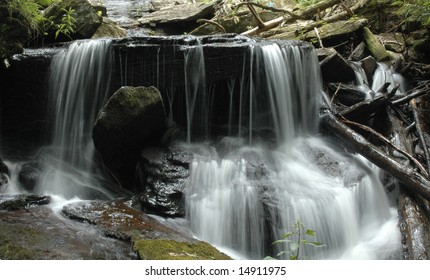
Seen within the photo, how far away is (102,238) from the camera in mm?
3393

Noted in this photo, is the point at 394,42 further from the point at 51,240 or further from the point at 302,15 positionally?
the point at 51,240

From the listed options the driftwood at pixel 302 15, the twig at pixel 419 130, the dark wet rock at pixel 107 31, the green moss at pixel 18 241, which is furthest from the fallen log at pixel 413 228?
the dark wet rock at pixel 107 31

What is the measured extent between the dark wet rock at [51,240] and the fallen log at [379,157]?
11.0ft

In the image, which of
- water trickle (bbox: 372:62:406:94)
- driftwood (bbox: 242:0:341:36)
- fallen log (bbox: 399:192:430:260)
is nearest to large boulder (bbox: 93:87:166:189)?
fallen log (bbox: 399:192:430:260)

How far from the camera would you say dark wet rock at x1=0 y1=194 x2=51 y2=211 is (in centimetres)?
404

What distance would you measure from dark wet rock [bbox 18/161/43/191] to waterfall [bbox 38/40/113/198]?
19 cm

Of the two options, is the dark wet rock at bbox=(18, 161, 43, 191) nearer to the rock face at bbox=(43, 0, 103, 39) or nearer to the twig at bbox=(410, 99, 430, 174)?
the rock face at bbox=(43, 0, 103, 39)

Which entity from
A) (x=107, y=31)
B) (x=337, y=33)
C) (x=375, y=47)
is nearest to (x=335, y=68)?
(x=337, y=33)

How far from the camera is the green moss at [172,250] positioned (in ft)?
9.09

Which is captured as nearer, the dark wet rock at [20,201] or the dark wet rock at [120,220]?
the dark wet rock at [120,220]

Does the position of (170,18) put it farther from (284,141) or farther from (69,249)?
(69,249)

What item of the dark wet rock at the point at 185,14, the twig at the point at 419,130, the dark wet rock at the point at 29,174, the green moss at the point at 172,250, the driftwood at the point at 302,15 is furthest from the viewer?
the dark wet rock at the point at 185,14

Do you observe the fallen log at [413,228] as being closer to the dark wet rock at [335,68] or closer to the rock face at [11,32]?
the dark wet rock at [335,68]

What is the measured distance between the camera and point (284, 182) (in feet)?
16.1
